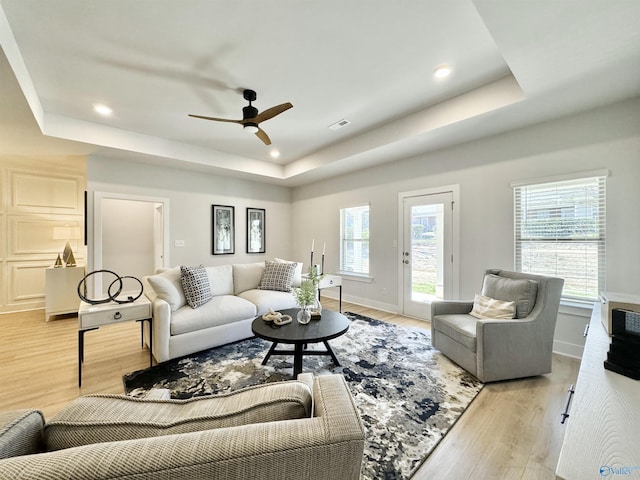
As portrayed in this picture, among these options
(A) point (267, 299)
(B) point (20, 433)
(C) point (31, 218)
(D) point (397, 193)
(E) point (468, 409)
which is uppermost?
(D) point (397, 193)

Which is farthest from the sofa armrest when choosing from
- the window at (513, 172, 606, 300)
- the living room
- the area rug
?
the window at (513, 172, 606, 300)

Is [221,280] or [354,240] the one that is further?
[354,240]

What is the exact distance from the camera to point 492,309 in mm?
2586

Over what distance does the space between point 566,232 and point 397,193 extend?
7.24 ft

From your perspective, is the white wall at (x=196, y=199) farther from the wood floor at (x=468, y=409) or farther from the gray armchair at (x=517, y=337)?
the gray armchair at (x=517, y=337)

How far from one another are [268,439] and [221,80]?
10.0ft

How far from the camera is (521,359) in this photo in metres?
2.33

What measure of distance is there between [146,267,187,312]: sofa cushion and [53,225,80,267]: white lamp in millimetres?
2689

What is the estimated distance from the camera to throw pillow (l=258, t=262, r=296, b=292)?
3871 mm

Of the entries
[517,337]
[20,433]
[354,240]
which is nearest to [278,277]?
[354,240]

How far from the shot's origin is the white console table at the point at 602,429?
75 centimetres

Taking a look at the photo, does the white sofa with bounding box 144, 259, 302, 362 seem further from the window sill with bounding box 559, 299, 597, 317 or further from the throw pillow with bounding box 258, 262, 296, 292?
the window sill with bounding box 559, 299, 597, 317

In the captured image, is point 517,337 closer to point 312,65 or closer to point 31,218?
point 312,65

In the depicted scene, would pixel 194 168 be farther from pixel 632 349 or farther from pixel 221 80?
pixel 632 349
